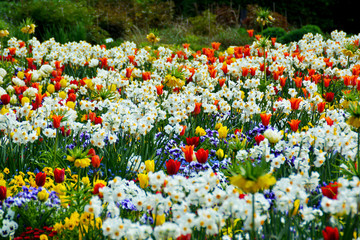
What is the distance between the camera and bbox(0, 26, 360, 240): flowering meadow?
2.03 meters

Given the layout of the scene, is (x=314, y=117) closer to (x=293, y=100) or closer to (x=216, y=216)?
(x=293, y=100)

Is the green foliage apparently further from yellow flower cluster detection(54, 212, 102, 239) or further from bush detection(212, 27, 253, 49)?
yellow flower cluster detection(54, 212, 102, 239)

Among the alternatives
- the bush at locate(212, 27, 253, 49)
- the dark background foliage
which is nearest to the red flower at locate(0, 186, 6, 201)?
the dark background foliage

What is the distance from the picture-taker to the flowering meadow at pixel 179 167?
2033mm

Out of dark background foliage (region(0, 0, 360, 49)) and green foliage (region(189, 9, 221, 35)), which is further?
green foliage (region(189, 9, 221, 35))

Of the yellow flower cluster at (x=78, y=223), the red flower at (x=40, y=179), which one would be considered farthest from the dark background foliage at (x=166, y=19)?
the yellow flower cluster at (x=78, y=223)

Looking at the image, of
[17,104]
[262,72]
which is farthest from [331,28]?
[17,104]

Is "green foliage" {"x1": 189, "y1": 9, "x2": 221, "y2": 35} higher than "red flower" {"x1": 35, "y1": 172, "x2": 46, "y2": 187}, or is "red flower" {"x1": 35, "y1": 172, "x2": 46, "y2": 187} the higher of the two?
"green foliage" {"x1": 189, "y1": 9, "x2": 221, "y2": 35}

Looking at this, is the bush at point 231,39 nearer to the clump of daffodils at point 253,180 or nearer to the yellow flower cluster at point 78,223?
the yellow flower cluster at point 78,223

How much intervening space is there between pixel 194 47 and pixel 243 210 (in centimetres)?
925

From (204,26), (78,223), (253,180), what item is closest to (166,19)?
(204,26)

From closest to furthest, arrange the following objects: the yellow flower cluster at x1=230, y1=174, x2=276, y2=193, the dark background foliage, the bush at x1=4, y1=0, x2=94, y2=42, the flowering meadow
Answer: the yellow flower cluster at x1=230, y1=174, x2=276, y2=193 < the flowering meadow < the bush at x1=4, y1=0, x2=94, y2=42 < the dark background foliage

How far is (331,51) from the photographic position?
7.25 meters

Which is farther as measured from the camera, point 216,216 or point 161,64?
point 161,64
